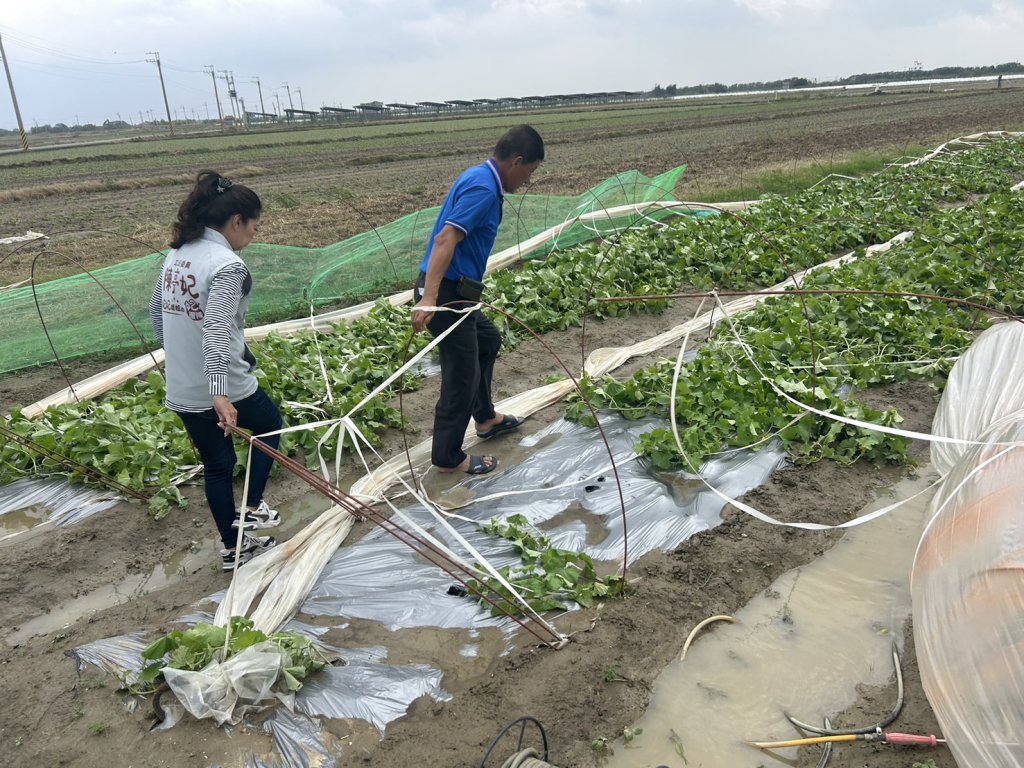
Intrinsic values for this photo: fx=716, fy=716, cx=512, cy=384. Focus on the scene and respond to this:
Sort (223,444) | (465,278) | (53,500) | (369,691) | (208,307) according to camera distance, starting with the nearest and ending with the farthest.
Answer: (369,691) → (208,307) → (223,444) → (465,278) → (53,500)

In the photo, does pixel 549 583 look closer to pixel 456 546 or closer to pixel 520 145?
pixel 456 546

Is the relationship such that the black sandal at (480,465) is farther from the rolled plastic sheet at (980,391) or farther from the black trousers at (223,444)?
the rolled plastic sheet at (980,391)

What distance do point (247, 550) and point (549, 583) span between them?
153 centimetres

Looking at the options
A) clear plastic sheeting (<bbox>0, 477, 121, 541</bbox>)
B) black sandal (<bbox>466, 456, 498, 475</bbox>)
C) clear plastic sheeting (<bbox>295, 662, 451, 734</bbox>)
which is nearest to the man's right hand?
black sandal (<bbox>466, 456, 498, 475</bbox>)

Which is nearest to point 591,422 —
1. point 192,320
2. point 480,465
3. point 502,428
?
point 502,428

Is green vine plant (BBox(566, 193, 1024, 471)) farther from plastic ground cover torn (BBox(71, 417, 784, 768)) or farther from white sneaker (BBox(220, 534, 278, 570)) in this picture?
white sneaker (BBox(220, 534, 278, 570))

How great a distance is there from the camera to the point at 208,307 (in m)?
2.77

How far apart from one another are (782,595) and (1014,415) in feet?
3.84

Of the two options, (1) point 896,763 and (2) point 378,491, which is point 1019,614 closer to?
(1) point 896,763

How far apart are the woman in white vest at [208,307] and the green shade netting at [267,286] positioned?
8.38 feet

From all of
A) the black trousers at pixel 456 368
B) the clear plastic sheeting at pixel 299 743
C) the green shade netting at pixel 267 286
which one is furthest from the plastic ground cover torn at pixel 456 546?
the green shade netting at pixel 267 286

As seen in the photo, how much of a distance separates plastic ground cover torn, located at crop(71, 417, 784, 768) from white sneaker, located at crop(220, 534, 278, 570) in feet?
0.73

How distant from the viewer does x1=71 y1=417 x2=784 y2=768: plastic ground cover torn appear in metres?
2.55

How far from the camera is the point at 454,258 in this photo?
3691mm
